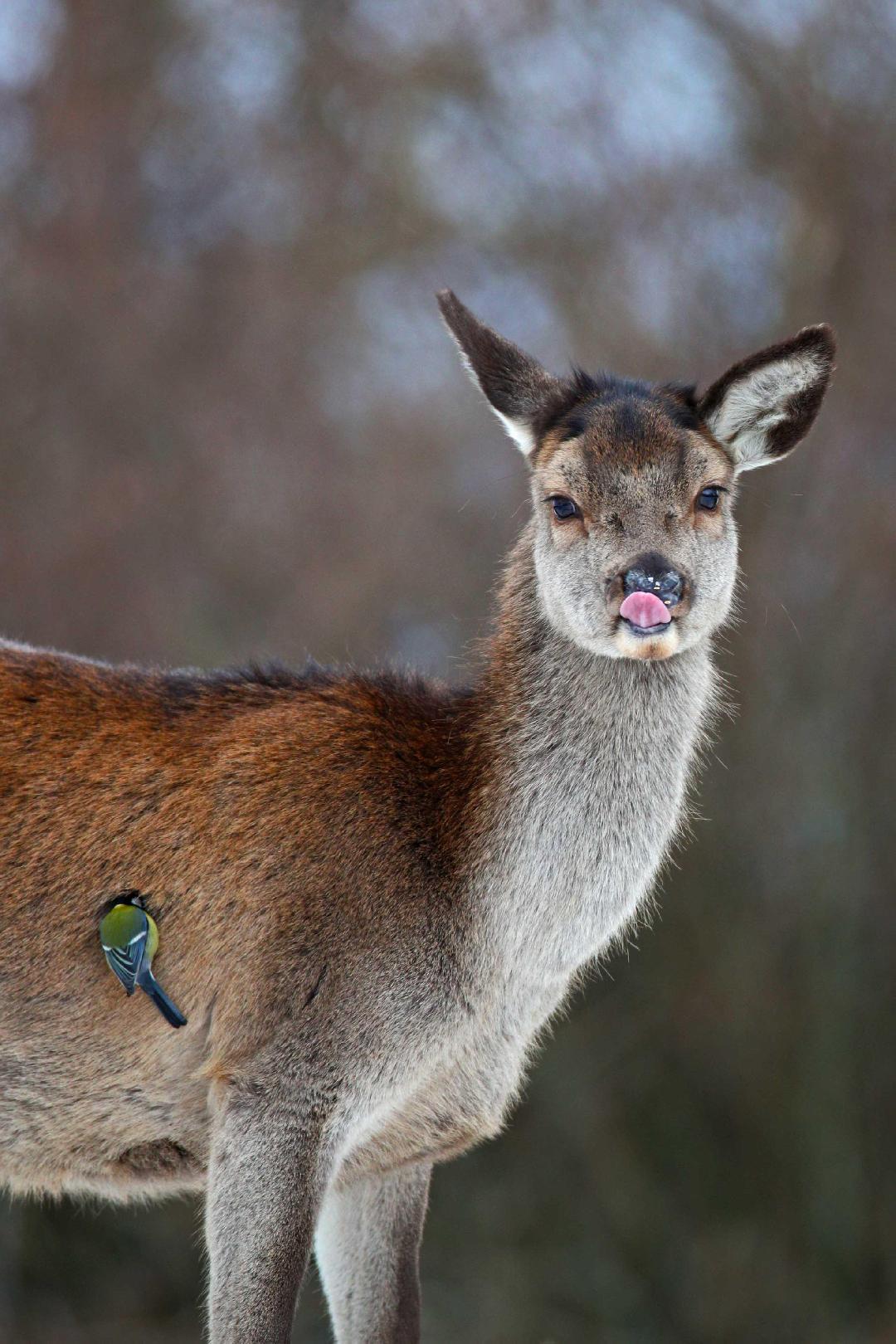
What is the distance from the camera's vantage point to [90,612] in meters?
17.3

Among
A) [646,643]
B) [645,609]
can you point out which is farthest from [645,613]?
[646,643]

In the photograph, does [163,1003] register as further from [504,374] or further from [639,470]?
[504,374]

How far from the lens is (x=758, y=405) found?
25.4 ft

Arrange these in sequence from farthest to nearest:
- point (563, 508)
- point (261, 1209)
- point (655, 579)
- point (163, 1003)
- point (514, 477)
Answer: point (514, 477) → point (563, 508) → point (655, 579) → point (163, 1003) → point (261, 1209)

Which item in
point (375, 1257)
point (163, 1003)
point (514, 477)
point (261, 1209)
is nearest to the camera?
point (261, 1209)

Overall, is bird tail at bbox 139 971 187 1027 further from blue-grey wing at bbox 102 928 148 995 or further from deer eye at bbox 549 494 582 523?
deer eye at bbox 549 494 582 523

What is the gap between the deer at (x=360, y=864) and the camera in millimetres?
6621

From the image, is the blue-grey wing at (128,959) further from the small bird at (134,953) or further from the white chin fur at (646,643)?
the white chin fur at (646,643)

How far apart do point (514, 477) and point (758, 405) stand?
10.9 m

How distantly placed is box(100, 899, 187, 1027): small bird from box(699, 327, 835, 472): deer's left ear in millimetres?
3451

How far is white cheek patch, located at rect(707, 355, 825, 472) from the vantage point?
25.0ft

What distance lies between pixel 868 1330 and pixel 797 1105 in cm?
235

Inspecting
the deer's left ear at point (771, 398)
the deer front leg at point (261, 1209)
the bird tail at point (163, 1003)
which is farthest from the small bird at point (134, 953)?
the deer's left ear at point (771, 398)

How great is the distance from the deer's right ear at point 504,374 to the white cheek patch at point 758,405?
0.80m
